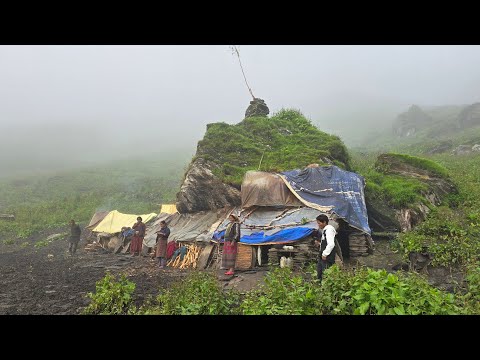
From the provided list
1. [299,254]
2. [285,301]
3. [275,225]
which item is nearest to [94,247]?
[275,225]

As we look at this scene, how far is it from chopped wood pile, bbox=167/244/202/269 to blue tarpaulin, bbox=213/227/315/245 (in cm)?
257

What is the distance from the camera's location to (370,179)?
16.4 metres

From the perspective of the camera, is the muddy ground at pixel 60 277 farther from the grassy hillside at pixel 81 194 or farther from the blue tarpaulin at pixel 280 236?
the grassy hillside at pixel 81 194

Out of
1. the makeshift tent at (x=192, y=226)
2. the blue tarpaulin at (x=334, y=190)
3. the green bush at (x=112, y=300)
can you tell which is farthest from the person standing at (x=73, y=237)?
the green bush at (x=112, y=300)

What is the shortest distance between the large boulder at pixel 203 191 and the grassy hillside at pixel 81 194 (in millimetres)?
13692

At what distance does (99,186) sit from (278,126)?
1146 inches

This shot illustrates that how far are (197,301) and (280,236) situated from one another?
601 centimetres

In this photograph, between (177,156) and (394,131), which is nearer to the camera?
(394,131)

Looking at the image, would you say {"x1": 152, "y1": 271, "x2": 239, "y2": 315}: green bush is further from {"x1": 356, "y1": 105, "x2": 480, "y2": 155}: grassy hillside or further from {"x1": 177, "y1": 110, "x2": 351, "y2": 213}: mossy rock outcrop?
{"x1": 356, "y1": 105, "x2": 480, "y2": 155}: grassy hillside

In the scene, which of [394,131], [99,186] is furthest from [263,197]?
[394,131]

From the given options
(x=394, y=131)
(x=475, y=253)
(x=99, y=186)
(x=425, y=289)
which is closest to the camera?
(x=425, y=289)

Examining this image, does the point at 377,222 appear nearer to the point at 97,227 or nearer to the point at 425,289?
the point at 425,289

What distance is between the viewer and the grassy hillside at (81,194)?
28.9 meters
